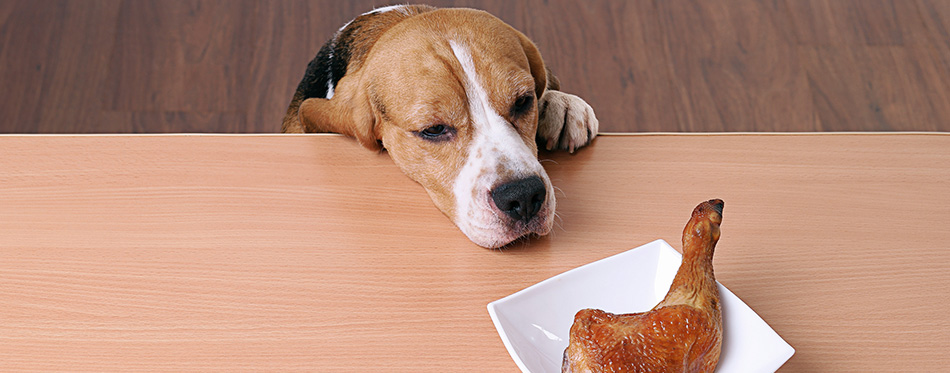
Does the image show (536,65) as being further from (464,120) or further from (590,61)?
(590,61)

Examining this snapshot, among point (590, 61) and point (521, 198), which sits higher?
point (521, 198)

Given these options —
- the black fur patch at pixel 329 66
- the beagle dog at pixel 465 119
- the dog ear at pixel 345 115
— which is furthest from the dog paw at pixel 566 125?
the black fur patch at pixel 329 66

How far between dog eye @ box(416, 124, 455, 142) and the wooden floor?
1.55 m

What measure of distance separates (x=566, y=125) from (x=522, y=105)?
9 cm

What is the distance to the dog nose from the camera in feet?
3.73

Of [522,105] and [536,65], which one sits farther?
[536,65]

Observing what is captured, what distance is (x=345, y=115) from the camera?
1.33m

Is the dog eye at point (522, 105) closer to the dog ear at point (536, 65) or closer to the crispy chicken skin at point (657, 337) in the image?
the dog ear at point (536, 65)

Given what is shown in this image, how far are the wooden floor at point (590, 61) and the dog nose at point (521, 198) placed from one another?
1.61 meters

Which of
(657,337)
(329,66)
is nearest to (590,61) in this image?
(329,66)

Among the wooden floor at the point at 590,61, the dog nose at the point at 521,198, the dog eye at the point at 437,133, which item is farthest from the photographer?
the wooden floor at the point at 590,61

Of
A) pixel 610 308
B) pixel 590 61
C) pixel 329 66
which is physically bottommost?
pixel 590 61

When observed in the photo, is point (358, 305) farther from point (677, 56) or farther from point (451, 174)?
point (677, 56)

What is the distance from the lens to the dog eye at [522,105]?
1.27 metres
